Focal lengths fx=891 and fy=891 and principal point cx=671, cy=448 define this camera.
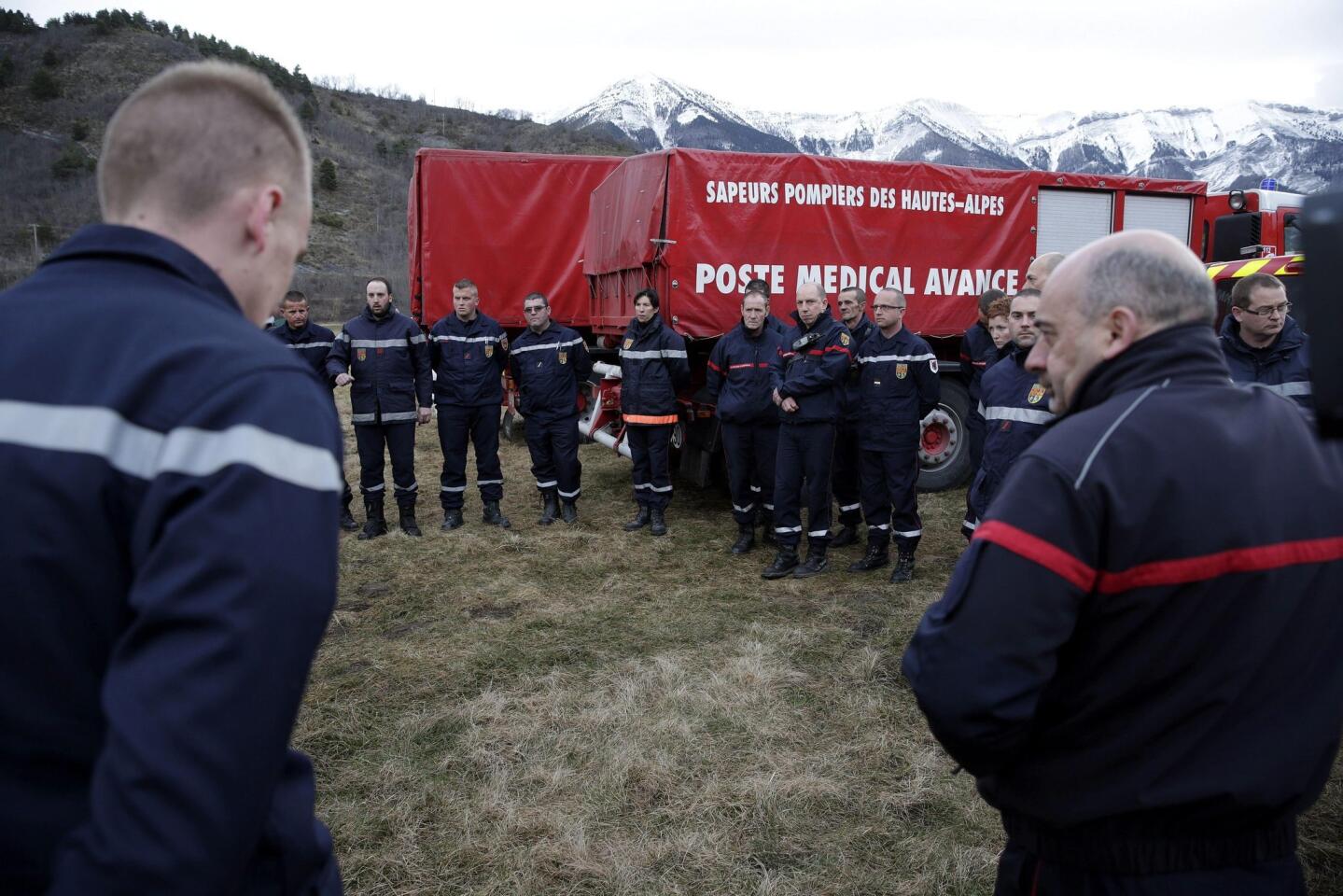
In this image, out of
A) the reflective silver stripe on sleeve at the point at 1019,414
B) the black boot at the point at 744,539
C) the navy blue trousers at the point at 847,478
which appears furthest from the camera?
the black boot at the point at 744,539

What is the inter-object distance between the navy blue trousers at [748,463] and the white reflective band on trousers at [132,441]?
5.91 meters

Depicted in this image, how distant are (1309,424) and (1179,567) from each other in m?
0.44

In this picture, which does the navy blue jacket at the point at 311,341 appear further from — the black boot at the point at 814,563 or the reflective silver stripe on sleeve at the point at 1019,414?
the reflective silver stripe on sleeve at the point at 1019,414

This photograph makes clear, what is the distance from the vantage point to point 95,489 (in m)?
0.95

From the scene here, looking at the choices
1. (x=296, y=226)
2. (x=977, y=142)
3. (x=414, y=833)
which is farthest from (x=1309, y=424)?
(x=977, y=142)

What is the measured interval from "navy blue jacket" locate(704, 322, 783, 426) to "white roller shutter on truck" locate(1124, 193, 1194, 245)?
452 centimetres

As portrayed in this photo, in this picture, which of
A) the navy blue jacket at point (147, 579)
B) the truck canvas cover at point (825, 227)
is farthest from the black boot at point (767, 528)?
the navy blue jacket at point (147, 579)

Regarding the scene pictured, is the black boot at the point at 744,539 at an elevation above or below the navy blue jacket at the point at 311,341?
below

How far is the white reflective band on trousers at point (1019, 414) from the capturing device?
4219 mm

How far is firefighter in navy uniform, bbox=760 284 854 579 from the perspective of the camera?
602cm

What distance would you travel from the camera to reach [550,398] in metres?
7.57

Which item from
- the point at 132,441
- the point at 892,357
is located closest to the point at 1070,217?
the point at 892,357

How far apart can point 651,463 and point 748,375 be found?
1250 millimetres

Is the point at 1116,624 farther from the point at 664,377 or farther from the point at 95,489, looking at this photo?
the point at 664,377
